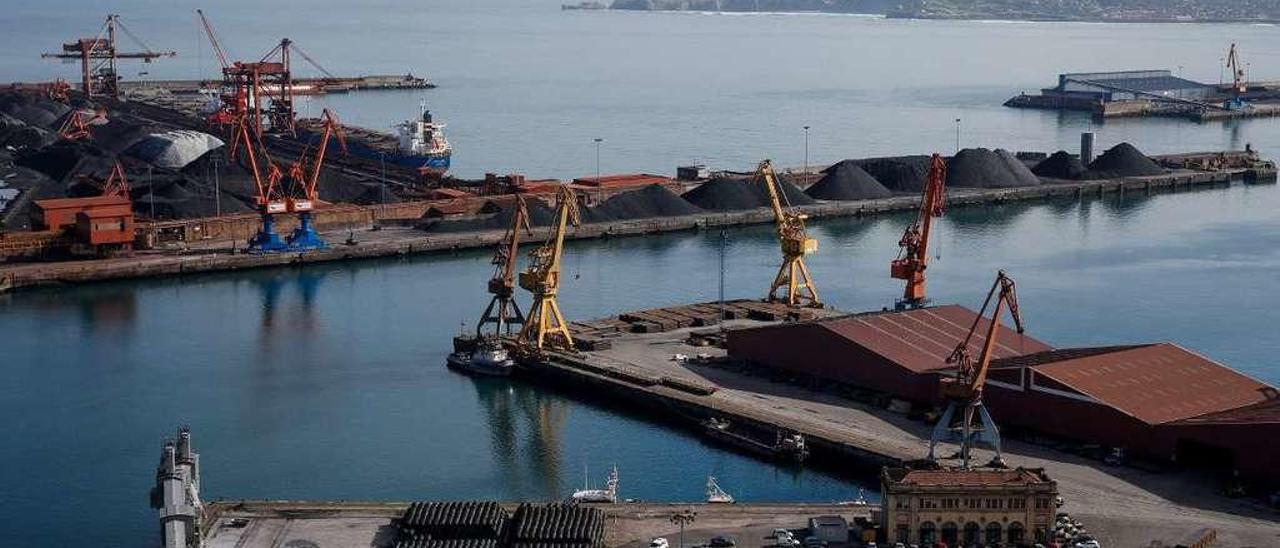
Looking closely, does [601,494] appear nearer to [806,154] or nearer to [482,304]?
[482,304]

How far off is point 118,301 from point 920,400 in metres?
16.9

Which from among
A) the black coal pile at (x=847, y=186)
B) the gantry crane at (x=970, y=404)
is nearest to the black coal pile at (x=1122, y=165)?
the black coal pile at (x=847, y=186)

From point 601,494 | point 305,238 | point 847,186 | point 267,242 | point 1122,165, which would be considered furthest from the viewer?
point 1122,165

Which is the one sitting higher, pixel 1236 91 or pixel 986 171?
pixel 1236 91

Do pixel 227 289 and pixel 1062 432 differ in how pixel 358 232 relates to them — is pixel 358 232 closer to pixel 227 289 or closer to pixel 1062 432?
pixel 227 289

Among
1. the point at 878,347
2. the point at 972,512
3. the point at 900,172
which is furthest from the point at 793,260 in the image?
the point at 900,172

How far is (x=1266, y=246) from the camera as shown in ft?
134

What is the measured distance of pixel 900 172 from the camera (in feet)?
158

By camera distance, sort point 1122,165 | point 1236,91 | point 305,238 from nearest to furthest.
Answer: point 305,238 → point 1122,165 → point 1236,91

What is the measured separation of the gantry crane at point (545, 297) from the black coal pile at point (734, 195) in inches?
631

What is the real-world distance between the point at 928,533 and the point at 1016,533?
2.87 feet

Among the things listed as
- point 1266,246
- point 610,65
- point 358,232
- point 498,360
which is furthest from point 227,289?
point 610,65

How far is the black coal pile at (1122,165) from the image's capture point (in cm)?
5131

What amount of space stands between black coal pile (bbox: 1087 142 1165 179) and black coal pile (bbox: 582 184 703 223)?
14137 mm
